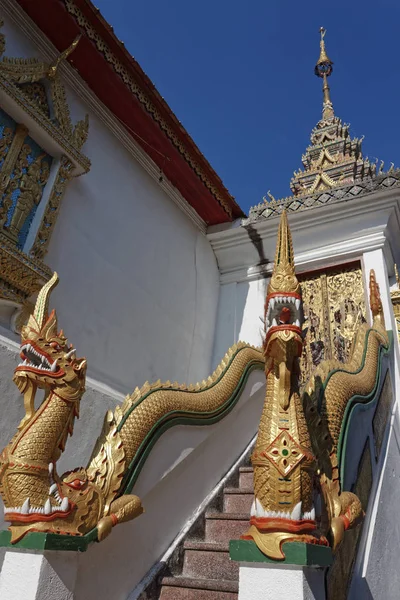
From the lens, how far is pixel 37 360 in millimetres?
1887

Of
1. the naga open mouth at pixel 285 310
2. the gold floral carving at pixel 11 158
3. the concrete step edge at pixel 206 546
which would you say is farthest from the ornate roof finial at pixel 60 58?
the concrete step edge at pixel 206 546

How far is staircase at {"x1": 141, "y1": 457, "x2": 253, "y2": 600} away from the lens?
2191 millimetres

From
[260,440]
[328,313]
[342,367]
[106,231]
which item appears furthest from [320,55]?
[260,440]

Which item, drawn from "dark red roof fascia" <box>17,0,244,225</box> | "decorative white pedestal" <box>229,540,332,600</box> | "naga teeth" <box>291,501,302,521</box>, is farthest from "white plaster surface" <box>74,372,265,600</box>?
"dark red roof fascia" <box>17,0,244,225</box>

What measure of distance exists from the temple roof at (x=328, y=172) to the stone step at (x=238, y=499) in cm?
317

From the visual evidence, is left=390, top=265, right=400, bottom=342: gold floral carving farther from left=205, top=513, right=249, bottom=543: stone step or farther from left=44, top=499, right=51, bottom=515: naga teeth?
left=44, top=499, right=51, bottom=515: naga teeth

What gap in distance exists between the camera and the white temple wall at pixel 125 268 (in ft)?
11.7

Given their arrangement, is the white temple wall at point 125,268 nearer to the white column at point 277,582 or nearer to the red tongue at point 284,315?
the red tongue at point 284,315

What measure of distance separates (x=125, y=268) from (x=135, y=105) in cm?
144

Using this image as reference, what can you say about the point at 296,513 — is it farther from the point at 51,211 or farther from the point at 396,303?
the point at 396,303

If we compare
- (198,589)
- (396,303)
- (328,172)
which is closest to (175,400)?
(198,589)

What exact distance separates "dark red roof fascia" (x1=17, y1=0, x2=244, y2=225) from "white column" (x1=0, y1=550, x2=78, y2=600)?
3437 mm

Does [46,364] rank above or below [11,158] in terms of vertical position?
below

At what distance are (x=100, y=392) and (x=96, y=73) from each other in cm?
258
